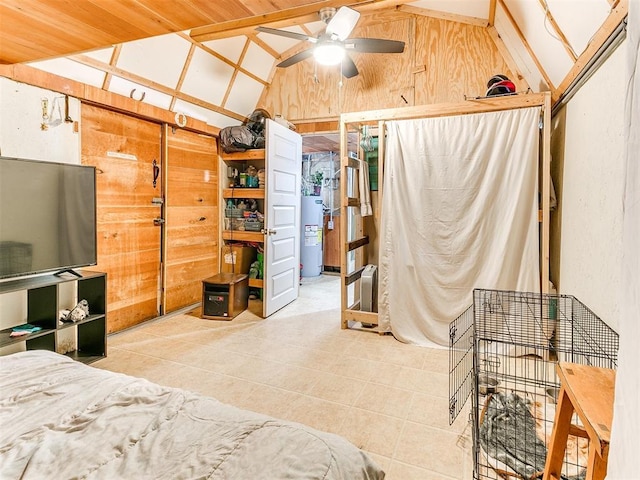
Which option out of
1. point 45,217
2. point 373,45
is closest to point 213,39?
point 373,45

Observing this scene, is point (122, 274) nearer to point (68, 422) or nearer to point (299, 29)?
point (68, 422)

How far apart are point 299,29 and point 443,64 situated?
5.76ft

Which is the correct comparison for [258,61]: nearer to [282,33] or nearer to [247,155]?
[247,155]

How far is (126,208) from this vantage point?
3512 mm

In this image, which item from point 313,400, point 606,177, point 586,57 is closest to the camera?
point 606,177

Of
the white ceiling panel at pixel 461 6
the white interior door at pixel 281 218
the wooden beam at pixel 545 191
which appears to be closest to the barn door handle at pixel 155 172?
the white interior door at pixel 281 218

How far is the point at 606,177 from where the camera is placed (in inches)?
76.2

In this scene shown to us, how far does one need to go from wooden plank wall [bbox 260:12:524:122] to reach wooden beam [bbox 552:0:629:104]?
4.57 ft

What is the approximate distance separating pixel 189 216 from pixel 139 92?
4.60 feet

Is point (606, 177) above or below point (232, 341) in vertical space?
above

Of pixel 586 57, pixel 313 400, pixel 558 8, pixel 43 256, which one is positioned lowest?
pixel 313 400

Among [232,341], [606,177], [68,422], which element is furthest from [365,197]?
[68,422]

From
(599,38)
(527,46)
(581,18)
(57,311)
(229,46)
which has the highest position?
(229,46)

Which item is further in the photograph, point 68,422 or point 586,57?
point 586,57
